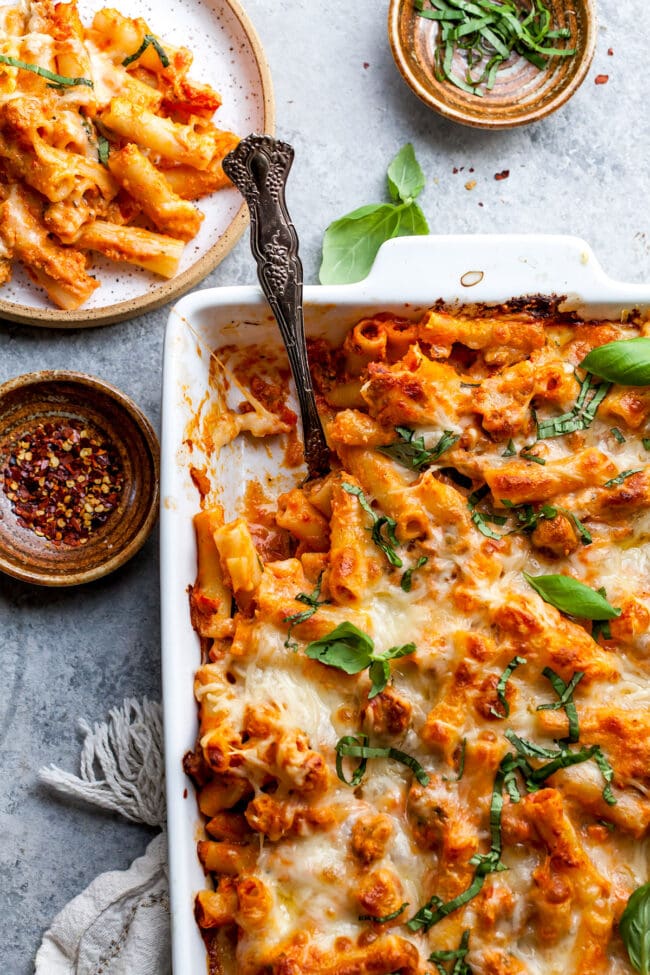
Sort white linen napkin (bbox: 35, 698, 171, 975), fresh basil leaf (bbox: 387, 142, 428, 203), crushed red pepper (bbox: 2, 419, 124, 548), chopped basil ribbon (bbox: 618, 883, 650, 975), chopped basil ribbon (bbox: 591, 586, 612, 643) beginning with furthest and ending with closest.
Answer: fresh basil leaf (bbox: 387, 142, 428, 203)
crushed red pepper (bbox: 2, 419, 124, 548)
white linen napkin (bbox: 35, 698, 171, 975)
chopped basil ribbon (bbox: 591, 586, 612, 643)
chopped basil ribbon (bbox: 618, 883, 650, 975)

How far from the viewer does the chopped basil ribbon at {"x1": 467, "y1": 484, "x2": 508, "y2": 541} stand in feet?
7.91

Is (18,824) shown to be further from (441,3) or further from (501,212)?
(441,3)

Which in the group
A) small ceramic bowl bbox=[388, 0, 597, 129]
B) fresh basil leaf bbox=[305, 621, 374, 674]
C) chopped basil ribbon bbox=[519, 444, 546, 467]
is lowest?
fresh basil leaf bbox=[305, 621, 374, 674]

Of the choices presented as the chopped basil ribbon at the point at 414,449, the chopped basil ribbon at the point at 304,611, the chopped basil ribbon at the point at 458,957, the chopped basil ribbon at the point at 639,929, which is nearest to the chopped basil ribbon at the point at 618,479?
the chopped basil ribbon at the point at 414,449

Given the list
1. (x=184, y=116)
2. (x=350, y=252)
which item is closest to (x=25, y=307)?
(x=184, y=116)

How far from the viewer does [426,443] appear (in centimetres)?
246

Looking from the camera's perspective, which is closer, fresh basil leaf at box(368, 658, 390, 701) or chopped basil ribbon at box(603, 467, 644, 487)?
fresh basil leaf at box(368, 658, 390, 701)

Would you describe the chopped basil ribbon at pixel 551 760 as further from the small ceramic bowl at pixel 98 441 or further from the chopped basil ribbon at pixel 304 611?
the small ceramic bowl at pixel 98 441

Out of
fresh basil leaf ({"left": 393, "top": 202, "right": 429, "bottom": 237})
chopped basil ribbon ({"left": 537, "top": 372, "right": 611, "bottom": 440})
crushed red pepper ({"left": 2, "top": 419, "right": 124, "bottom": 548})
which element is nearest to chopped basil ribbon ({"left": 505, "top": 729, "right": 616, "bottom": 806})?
chopped basil ribbon ({"left": 537, "top": 372, "right": 611, "bottom": 440})

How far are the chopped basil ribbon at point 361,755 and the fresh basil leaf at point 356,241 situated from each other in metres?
1.49

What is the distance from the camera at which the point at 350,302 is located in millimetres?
2668

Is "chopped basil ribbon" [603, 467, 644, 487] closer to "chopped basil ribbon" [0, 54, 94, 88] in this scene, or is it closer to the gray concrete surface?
the gray concrete surface

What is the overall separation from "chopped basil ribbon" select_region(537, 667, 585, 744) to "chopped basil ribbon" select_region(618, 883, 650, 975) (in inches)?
13.7

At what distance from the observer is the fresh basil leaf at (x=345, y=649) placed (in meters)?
2.28
